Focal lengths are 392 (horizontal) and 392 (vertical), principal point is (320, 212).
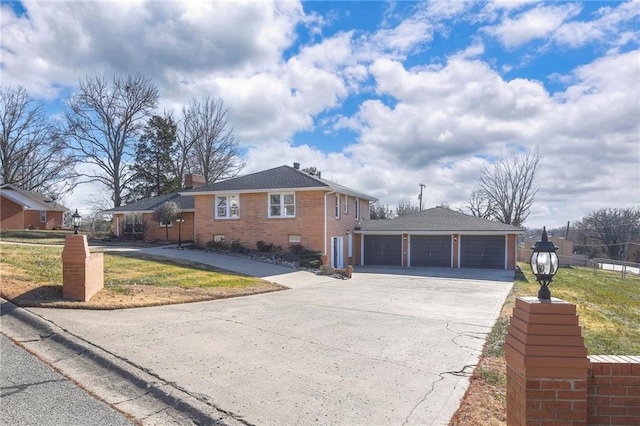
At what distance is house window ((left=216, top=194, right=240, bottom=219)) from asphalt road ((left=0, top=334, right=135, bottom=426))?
17.7 m

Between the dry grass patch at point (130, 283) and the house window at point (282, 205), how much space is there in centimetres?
642

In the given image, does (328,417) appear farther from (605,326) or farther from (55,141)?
(55,141)

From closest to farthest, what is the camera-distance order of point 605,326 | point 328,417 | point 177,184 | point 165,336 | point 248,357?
point 328,417
point 248,357
point 165,336
point 605,326
point 177,184

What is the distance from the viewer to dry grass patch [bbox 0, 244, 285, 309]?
8641mm

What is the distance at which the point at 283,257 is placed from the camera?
66.7ft

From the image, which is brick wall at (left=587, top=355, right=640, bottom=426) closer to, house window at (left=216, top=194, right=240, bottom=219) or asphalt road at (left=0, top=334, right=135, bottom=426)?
asphalt road at (left=0, top=334, right=135, bottom=426)

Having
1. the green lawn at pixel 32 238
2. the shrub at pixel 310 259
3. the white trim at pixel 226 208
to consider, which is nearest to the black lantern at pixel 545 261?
the shrub at pixel 310 259

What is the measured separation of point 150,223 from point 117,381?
25.2 metres

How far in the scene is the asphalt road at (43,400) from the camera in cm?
379

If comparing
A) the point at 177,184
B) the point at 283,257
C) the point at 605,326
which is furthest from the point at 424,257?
the point at 177,184

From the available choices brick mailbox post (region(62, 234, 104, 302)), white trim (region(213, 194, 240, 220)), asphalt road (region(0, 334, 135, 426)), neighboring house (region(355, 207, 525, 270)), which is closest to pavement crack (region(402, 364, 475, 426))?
asphalt road (region(0, 334, 135, 426))

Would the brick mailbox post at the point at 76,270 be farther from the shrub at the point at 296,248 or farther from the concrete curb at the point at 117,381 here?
the shrub at the point at 296,248

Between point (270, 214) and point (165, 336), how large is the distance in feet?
50.5

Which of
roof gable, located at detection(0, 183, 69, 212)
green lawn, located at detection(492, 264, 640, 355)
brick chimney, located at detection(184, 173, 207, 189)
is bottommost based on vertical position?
green lawn, located at detection(492, 264, 640, 355)
